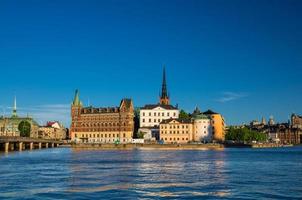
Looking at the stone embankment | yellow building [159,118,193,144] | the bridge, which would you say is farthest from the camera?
yellow building [159,118,193,144]

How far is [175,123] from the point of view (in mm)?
184625

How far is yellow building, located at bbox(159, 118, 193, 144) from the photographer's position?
18462 cm

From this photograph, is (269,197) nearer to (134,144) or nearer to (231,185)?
(231,185)

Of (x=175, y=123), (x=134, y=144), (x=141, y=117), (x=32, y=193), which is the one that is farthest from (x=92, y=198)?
(x=141, y=117)

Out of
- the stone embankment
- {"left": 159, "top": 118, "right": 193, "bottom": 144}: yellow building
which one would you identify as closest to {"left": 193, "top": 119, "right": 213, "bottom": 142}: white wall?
{"left": 159, "top": 118, "right": 193, "bottom": 144}: yellow building

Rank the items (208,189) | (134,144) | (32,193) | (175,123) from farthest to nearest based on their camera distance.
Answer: (175,123) → (134,144) → (208,189) → (32,193)

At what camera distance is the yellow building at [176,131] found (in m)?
185

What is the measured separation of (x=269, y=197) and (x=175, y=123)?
15311 cm

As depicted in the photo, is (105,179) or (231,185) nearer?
(231,185)

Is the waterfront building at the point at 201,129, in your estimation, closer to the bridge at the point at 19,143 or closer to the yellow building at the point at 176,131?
the yellow building at the point at 176,131

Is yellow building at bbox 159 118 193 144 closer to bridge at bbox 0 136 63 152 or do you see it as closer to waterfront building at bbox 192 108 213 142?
waterfront building at bbox 192 108 213 142

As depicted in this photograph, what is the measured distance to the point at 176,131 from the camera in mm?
184625

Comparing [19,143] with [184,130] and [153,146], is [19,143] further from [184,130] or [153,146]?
[184,130]

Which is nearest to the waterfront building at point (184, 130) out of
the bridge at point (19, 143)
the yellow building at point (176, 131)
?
the yellow building at point (176, 131)
